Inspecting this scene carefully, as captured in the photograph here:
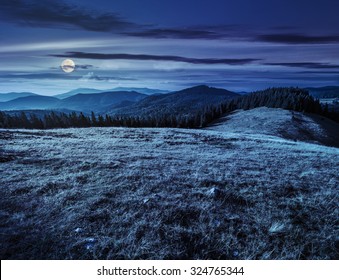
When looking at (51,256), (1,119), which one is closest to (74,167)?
(51,256)

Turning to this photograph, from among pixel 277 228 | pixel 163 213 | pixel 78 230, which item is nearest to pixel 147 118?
pixel 163 213

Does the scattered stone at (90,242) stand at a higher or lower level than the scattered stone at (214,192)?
lower

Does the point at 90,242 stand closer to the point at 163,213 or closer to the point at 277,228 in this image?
the point at 163,213

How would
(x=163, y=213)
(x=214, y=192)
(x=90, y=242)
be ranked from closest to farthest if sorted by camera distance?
(x=90, y=242)
(x=163, y=213)
(x=214, y=192)

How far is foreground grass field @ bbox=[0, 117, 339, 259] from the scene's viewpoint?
4773mm

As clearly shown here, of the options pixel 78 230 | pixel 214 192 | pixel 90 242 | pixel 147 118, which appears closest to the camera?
→ pixel 90 242

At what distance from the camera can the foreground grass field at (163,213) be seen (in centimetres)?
477

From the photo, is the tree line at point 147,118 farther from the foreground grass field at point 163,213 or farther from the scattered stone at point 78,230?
the scattered stone at point 78,230

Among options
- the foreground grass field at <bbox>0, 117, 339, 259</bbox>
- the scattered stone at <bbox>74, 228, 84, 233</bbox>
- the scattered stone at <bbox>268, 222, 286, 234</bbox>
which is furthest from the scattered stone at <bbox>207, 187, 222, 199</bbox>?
the scattered stone at <bbox>74, 228, 84, 233</bbox>

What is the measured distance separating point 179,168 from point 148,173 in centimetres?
189

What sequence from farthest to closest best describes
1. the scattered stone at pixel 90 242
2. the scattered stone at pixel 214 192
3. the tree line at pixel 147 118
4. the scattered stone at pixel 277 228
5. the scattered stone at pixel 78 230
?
the tree line at pixel 147 118
the scattered stone at pixel 214 192
the scattered stone at pixel 277 228
the scattered stone at pixel 78 230
the scattered stone at pixel 90 242

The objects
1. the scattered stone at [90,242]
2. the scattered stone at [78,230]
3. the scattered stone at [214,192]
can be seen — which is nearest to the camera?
the scattered stone at [90,242]

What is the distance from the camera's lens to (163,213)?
603 cm

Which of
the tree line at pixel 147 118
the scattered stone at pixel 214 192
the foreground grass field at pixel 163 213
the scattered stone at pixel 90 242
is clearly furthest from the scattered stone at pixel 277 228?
the tree line at pixel 147 118
